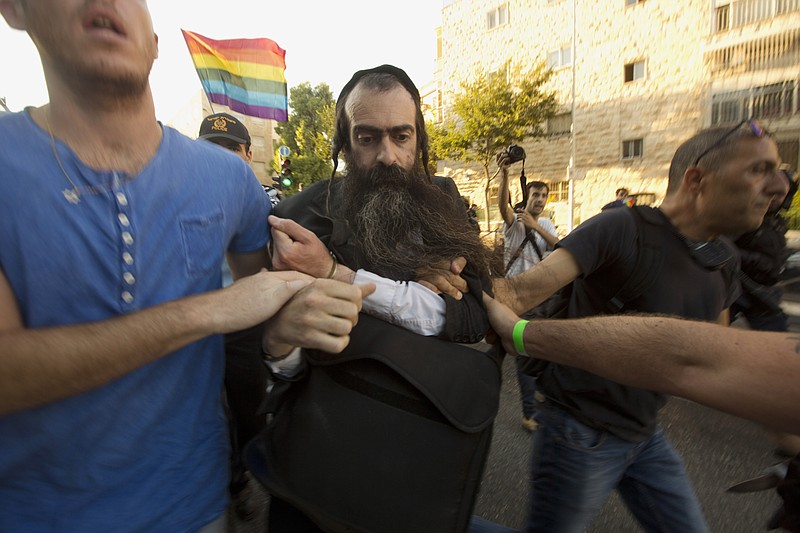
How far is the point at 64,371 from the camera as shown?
81 centimetres

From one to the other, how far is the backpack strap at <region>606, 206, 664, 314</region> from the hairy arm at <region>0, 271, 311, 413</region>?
140 cm

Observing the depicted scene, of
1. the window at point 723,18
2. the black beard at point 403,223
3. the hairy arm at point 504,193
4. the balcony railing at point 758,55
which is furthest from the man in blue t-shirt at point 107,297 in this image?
the window at point 723,18

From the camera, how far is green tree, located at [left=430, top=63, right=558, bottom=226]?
63.7ft

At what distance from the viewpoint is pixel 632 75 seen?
1909cm

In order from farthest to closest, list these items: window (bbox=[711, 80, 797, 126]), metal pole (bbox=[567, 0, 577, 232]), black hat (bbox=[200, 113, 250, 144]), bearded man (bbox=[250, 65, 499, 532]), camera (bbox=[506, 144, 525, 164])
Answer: metal pole (bbox=[567, 0, 577, 232])
window (bbox=[711, 80, 797, 126])
black hat (bbox=[200, 113, 250, 144])
camera (bbox=[506, 144, 525, 164])
bearded man (bbox=[250, 65, 499, 532])

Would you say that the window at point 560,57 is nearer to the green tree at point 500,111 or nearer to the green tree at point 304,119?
the green tree at point 500,111

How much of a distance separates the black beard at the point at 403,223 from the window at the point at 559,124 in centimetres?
2221

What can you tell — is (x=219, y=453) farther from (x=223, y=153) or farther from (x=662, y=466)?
(x=662, y=466)

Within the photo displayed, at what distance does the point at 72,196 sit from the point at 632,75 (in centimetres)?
2306

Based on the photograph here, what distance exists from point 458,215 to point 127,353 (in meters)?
1.09

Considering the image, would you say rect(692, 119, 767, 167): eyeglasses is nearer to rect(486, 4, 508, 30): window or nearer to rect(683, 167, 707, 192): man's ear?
rect(683, 167, 707, 192): man's ear

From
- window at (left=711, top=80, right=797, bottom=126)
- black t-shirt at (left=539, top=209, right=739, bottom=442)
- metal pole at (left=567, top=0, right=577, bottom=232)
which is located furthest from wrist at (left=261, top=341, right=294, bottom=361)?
metal pole at (left=567, top=0, right=577, bottom=232)

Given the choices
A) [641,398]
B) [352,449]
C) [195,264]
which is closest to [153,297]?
[195,264]

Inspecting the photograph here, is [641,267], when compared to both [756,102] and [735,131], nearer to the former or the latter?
[735,131]
